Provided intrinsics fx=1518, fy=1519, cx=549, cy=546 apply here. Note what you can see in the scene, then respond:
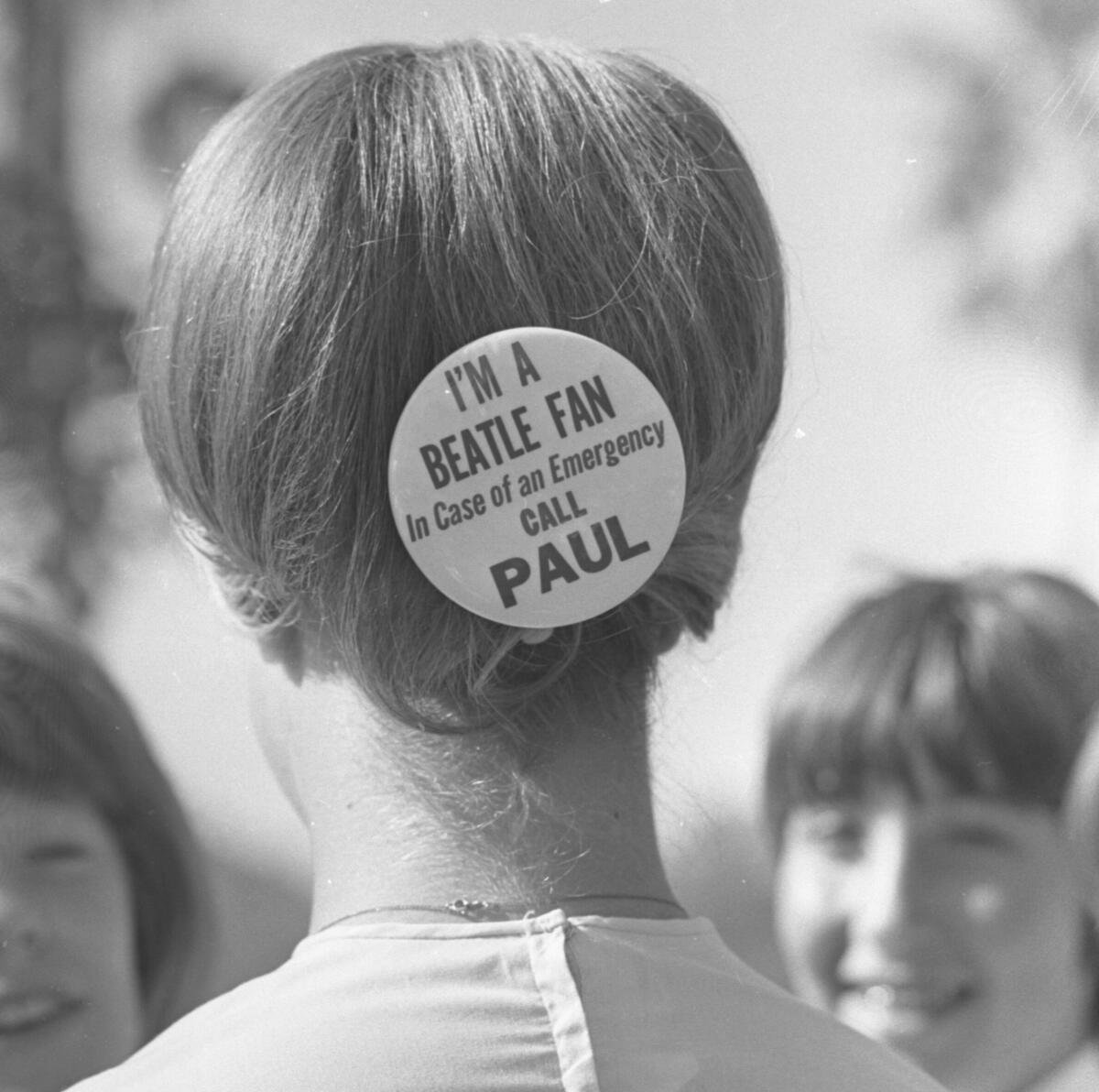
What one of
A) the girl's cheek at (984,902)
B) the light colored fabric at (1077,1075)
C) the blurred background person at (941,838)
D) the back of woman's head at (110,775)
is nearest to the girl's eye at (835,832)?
the blurred background person at (941,838)

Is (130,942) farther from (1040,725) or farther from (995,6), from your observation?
(995,6)

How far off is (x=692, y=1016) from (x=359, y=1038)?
6.7 inches

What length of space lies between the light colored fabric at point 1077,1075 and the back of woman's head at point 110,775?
2.98 feet

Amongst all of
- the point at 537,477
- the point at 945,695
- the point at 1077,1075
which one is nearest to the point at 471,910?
the point at 537,477

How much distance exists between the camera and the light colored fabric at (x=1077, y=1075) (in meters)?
1.62

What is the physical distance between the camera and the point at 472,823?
790mm

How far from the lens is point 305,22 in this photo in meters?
1.40

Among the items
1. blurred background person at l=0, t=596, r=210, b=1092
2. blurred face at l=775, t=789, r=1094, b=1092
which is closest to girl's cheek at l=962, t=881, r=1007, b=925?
blurred face at l=775, t=789, r=1094, b=1092

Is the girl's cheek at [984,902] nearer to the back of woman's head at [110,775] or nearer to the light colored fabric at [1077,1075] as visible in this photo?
the light colored fabric at [1077,1075]

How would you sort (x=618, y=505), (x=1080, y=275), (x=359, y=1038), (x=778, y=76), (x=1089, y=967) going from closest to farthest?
1. (x=359, y=1038)
2. (x=618, y=505)
3. (x=778, y=76)
4. (x=1080, y=275)
5. (x=1089, y=967)

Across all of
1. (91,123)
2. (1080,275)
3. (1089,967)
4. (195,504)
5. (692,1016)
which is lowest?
(1089,967)

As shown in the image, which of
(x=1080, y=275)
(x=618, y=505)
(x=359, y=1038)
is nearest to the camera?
(x=359, y=1038)

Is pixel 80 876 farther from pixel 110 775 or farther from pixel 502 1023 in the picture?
pixel 502 1023

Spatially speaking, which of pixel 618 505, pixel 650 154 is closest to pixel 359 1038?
pixel 618 505
